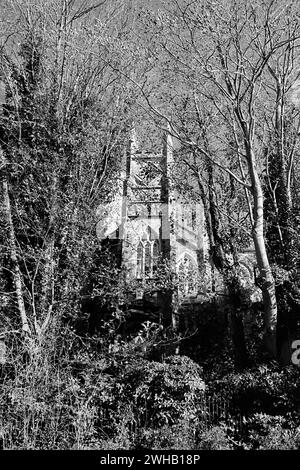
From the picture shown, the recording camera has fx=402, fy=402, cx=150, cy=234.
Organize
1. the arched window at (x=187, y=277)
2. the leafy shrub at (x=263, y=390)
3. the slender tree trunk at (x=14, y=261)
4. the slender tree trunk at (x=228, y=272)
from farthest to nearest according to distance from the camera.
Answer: the arched window at (x=187, y=277)
the slender tree trunk at (x=228, y=272)
the slender tree trunk at (x=14, y=261)
the leafy shrub at (x=263, y=390)

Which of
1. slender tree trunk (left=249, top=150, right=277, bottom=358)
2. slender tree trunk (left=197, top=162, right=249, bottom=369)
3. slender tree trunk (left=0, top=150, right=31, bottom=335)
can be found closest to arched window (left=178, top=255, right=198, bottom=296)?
slender tree trunk (left=197, top=162, right=249, bottom=369)

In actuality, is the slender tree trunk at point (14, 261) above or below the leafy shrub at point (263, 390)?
above

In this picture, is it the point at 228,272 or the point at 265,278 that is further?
the point at 228,272

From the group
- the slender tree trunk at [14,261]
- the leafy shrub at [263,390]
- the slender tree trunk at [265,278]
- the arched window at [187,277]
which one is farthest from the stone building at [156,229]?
the leafy shrub at [263,390]

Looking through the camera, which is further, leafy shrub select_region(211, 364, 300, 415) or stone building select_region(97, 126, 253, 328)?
stone building select_region(97, 126, 253, 328)

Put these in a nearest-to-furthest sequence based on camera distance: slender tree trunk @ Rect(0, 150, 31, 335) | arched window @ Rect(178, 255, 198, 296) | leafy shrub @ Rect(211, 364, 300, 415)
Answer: leafy shrub @ Rect(211, 364, 300, 415) < slender tree trunk @ Rect(0, 150, 31, 335) < arched window @ Rect(178, 255, 198, 296)

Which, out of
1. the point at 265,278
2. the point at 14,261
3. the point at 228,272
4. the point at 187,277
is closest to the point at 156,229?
the point at 187,277

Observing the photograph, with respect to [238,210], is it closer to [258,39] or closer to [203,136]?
[203,136]

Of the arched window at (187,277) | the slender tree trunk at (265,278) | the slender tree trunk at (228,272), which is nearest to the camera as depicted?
the slender tree trunk at (265,278)

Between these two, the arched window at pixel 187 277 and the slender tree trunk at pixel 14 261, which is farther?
the arched window at pixel 187 277

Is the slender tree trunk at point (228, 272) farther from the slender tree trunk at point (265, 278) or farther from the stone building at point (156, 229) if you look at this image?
the slender tree trunk at point (265, 278)

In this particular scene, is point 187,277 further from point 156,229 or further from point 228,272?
point 156,229

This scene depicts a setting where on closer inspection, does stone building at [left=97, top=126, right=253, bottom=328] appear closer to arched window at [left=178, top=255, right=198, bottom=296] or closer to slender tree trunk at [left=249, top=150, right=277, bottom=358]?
arched window at [left=178, top=255, right=198, bottom=296]

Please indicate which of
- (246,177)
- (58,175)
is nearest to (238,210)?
(246,177)
